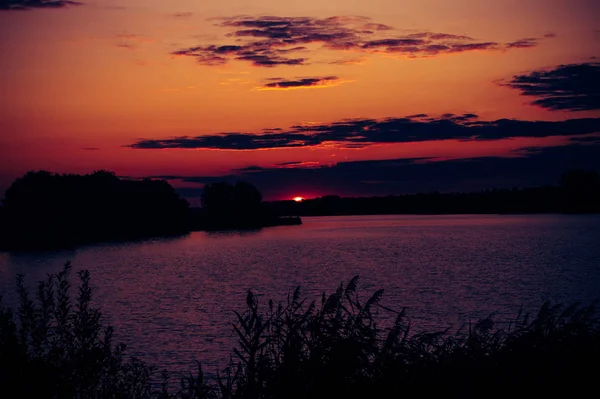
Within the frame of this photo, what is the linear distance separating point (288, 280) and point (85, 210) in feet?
270

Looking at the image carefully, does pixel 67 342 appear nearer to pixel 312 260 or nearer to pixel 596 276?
pixel 596 276

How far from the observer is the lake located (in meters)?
34.0

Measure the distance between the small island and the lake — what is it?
14.0 metres

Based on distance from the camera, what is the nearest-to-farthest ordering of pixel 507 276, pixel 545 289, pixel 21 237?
pixel 545 289 → pixel 507 276 → pixel 21 237

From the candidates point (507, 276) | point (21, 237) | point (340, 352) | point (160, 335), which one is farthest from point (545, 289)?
point (21, 237)

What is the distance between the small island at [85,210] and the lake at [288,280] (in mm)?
13980

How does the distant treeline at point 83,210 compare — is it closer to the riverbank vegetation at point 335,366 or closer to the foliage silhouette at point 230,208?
the foliage silhouette at point 230,208

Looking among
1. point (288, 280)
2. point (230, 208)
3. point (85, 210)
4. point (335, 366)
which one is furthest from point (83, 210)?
point (335, 366)

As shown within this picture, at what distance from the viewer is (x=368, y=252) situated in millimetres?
95125

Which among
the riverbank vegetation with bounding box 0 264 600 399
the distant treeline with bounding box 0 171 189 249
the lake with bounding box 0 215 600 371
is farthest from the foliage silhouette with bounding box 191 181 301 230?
the riverbank vegetation with bounding box 0 264 600 399

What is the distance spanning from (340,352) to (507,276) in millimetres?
54454

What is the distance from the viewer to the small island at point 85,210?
120m

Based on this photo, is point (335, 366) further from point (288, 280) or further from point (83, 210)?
point (83, 210)

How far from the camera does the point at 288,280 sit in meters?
60.6
